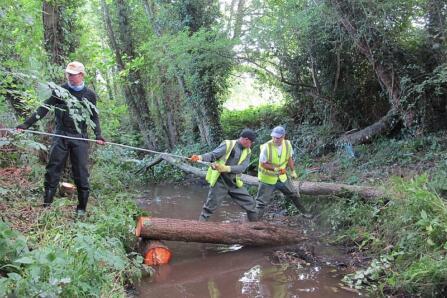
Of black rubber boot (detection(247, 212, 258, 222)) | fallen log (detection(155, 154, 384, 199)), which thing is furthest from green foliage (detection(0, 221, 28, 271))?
fallen log (detection(155, 154, 384, 199))

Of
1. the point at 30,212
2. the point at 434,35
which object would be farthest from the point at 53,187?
the point at 434,35

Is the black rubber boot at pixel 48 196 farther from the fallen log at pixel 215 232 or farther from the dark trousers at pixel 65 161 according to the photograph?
the fallen log at pixel 215 232

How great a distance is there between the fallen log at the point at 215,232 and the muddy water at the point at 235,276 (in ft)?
0.67

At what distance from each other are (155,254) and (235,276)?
1.24m

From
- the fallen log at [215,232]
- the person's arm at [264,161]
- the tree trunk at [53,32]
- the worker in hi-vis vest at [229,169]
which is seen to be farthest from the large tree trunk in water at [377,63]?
the tree trunk at [53,32]

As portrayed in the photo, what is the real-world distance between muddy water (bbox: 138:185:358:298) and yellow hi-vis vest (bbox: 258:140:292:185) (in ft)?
5.20

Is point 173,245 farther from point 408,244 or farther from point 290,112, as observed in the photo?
point 290,112

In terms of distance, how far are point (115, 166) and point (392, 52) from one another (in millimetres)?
7542

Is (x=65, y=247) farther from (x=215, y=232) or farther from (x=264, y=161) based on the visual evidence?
(x=264, y=161)

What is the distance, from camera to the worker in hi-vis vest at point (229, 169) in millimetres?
7402

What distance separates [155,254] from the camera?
6371mm

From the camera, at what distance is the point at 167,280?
5.83m

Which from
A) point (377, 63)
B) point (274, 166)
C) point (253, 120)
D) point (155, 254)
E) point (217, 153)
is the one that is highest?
point (377, 63)

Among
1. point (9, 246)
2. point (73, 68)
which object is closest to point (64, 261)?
point (9, 246)
